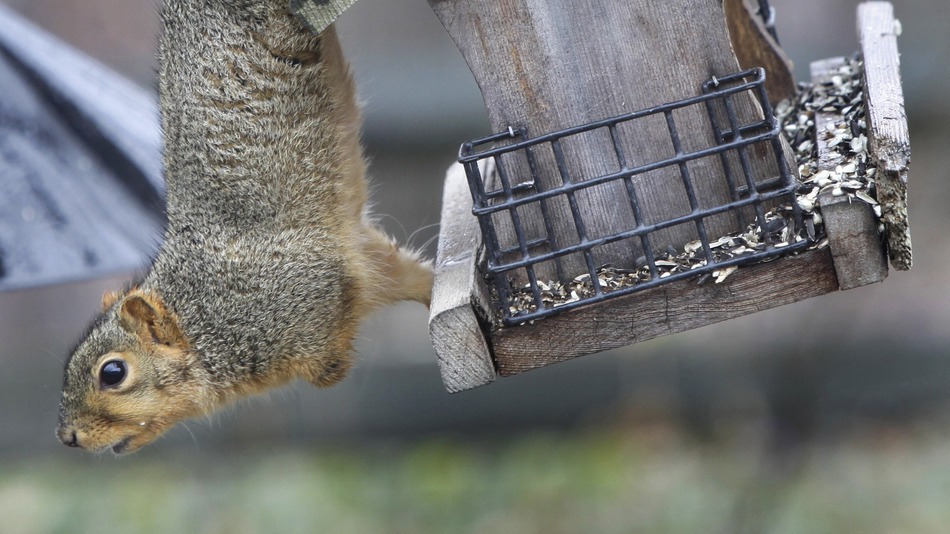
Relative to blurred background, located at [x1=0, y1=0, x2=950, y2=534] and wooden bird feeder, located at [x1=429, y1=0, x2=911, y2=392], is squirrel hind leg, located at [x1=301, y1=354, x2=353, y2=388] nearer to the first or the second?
wooden bird feeder, located at [x1=429, y1=0, x2=911, y2=392]

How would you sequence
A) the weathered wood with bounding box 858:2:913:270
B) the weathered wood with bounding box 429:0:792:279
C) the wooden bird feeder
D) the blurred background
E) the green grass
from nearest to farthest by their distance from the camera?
1. the weathered wood with bounding box 858:2:913:270
2. the wooden bird feeder
3. the weathered wood with bounding box 429:0:792:279
4. the green grass
5. the blurred background

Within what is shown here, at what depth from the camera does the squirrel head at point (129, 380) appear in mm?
2590

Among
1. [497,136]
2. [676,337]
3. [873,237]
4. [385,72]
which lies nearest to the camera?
[873,237]

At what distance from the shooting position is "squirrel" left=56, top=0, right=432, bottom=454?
92.7 inches

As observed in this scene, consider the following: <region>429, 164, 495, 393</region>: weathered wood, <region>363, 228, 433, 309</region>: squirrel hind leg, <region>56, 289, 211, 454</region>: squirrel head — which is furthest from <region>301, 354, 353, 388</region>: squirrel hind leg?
<region>429, 164, 495, 393</region>: weathered wood

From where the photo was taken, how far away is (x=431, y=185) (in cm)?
508

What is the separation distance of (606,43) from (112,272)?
1528 mm

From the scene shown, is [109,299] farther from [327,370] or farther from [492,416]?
[492,416]

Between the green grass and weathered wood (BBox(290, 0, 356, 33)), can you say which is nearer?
weathered wood (BBox(290, 0, 356, 33))

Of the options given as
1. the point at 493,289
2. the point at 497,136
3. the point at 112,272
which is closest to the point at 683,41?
the point at 497,136

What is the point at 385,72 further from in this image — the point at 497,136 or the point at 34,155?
the point at 497,136

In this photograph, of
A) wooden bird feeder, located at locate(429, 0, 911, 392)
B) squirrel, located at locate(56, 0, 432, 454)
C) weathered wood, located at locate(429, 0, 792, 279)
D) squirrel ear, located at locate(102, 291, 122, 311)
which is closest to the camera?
wooden bird feeder, located at locate(429, 0, 911, 392)

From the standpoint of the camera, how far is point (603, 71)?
1.95 m

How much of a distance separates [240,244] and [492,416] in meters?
2.12
